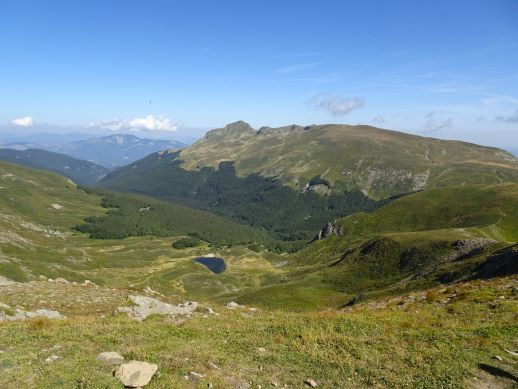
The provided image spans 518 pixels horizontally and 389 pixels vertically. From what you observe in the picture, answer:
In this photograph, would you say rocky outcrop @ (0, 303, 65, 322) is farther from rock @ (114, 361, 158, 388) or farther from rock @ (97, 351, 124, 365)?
rock @ (114, 361, 158, 388)

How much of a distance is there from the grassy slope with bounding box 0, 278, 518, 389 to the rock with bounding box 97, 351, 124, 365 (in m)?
0.39

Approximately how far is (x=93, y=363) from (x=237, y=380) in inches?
280

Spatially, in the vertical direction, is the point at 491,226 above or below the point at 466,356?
below

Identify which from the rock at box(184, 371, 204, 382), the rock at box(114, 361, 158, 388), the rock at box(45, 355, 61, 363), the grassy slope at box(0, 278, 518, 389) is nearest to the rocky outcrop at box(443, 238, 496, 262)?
the grassy slope at box(0, 278, 518, 389)

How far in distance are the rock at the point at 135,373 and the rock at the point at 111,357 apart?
1.54 m

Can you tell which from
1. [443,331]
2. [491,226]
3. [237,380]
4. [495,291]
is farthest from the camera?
[491,226]

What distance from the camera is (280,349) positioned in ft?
72.3

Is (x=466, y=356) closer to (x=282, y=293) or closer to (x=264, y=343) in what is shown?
(x=264, y=343)

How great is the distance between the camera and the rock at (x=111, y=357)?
19.5 m

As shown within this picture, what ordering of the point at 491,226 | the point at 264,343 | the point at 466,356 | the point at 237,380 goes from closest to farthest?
the point at 237,380 → the point at 466,356 → the point at 264,343 → the point at 491,226

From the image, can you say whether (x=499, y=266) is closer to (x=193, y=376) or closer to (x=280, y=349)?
(x=280, y=349)

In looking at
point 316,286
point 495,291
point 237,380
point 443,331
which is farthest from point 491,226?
point 237,380

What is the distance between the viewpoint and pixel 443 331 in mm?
24516

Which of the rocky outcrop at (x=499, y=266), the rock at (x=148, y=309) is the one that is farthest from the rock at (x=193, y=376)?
the rocky outcrop at (x=499, y=266)
